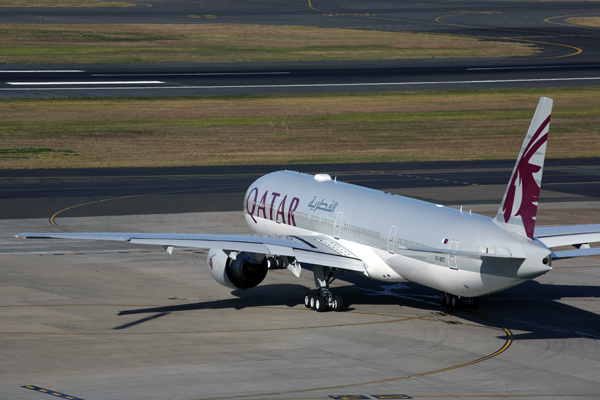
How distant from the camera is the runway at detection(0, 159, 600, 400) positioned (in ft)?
87.0

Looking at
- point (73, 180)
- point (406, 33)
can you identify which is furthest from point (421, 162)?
point (406, 33)

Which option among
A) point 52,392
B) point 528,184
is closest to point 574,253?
point 528,184

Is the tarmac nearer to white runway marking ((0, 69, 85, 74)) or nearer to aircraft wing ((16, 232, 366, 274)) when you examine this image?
aircraft wing ((16, 232, 366, 274))

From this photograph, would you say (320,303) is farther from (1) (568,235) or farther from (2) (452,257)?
(1) (568,235)

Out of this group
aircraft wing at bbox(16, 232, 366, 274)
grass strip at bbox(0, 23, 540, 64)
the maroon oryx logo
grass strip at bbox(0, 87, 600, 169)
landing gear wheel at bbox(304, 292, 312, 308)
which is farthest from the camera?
grass strip at bbox(0, 23, 540, 64)

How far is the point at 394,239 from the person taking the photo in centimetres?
3428

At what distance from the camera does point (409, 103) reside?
102 metres

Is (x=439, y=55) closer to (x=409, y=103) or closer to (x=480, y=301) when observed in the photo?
(x=409, y=103)

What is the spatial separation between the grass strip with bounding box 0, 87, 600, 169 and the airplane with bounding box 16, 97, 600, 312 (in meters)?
38.7

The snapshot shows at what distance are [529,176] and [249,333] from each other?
40.0 ft

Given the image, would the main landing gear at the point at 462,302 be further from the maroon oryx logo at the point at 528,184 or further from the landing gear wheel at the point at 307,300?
Result: the maroon oryx logo at the point at 528,184

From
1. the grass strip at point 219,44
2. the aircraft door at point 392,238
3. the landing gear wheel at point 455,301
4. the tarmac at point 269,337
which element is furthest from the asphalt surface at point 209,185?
the grass strip at point 219,44

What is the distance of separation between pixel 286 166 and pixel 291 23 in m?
97.3

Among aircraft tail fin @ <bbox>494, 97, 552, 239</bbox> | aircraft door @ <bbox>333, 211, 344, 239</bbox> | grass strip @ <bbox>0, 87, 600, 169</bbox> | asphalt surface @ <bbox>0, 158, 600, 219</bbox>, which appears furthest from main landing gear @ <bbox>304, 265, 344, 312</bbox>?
grass strip @ <bbox>0, 87, 600, 169</bbox>
